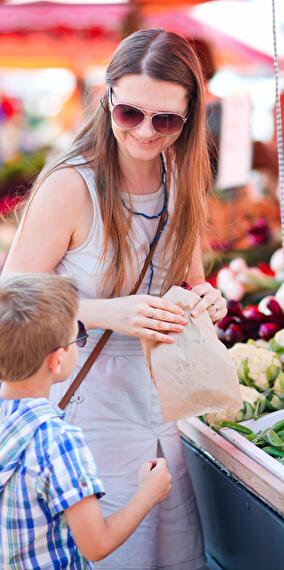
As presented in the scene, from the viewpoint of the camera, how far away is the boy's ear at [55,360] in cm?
122

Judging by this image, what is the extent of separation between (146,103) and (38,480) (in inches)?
35.7

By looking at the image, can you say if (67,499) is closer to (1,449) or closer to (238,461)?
(1,449)

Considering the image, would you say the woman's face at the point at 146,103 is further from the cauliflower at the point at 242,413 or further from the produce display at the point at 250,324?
the produce display at the point at 250,324

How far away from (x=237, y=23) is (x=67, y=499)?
4.54 metres

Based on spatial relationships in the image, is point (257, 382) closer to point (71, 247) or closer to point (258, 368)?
point (258, 368)

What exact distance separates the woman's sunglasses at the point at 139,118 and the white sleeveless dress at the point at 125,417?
0.56 ft

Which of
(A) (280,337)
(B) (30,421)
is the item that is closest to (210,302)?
(B) (30,421)

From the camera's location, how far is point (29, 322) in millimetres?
1175

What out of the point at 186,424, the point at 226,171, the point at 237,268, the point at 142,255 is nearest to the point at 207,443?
the point at 186,424

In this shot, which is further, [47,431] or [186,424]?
[186,424]

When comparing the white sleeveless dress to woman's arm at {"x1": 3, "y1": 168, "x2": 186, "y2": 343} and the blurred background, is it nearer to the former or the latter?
woman's arm at {"x1": 3, "y1": 168, "x2": 186, "y2": 343}

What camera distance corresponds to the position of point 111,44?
16.0 ft

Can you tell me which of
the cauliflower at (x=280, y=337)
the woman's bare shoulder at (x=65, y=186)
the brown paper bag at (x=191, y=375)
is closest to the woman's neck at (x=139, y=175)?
the woman's bare shoulder at (x=65, y=186)

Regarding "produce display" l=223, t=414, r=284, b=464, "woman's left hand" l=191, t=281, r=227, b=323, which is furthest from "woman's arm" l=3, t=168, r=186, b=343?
"produce display" l=223, t=414, r=284, b=464
